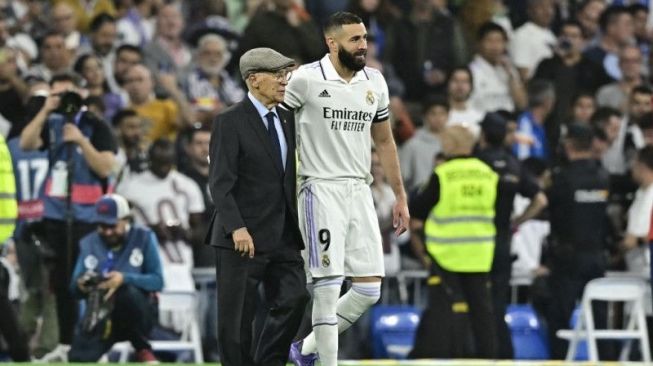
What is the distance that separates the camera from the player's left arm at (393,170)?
12023 mm

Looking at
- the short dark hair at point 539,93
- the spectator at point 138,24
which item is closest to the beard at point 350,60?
the short dark hair at point 539,93

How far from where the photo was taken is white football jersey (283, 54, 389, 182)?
38.5ft

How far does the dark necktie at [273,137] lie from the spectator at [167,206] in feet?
18.5

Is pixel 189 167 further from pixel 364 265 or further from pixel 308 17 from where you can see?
pixel 364 265

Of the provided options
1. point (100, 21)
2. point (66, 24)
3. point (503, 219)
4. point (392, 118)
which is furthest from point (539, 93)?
point (66, 24)

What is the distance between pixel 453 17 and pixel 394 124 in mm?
2354

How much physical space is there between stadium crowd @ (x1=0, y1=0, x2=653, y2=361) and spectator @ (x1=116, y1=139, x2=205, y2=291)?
13 millimetres

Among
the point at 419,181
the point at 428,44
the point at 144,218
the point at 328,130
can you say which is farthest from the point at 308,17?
the point at 328,130

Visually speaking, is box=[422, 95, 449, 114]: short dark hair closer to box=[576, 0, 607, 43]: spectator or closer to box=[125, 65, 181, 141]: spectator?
box=[125, 65, 181, 141]: spectator

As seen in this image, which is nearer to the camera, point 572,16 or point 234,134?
point 234,134

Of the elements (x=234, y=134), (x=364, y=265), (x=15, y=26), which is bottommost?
(x=364, y=265)

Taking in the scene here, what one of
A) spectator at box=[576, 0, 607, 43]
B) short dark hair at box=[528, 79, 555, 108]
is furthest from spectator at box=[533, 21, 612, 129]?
spectator at box=[576, 0, 607, 43]

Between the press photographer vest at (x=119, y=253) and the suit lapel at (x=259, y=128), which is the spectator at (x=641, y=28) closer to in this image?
the press photographer vest at (x=119, y=253)

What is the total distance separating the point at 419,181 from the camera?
18312mm
